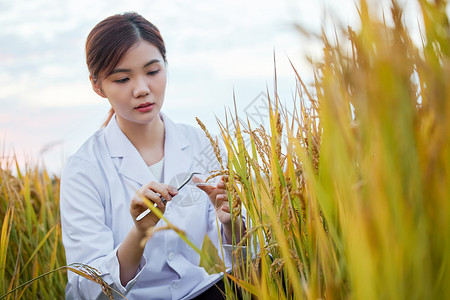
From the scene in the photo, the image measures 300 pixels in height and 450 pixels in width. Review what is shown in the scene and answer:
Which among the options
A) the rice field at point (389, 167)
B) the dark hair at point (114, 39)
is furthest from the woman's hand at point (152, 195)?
the dark hair at point (114, 39)

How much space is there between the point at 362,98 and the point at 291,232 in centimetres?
49

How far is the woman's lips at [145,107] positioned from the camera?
2213 mm

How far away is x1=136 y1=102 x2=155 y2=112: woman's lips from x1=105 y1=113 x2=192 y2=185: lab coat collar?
1.10 feet

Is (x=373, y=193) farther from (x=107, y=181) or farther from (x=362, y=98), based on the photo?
(x=107, y=181)

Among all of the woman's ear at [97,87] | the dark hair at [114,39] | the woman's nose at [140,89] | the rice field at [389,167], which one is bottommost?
the rice field at [389,167]

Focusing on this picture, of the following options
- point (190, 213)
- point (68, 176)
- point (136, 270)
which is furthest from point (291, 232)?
point (68, 176)

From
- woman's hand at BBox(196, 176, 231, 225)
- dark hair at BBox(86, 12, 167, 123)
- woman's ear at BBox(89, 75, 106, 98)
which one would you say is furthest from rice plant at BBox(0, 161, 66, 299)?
woman's hand at BBox(196, 176, 231, 225)

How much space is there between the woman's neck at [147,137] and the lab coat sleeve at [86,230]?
307 millimetres

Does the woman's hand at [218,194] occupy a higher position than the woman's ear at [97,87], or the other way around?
the woman's ear at [97,87]

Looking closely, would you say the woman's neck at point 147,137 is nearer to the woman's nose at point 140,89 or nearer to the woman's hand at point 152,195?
the woman's nose at point 140,89

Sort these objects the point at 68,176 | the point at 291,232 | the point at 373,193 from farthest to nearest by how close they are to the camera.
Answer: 1. the point at 68,176
2. the point at 291,232
3. the point at 373,193

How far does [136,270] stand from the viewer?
2.05 meters

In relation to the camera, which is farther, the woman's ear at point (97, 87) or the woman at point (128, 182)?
the woman's ear at point (97, 87)

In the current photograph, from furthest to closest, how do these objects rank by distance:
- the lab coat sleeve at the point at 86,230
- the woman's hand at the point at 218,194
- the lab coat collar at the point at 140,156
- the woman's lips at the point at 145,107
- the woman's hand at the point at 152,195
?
the lab coat collar at the point at 140,156 → the woman's lips at the point at 145,107 → the lab coat sleeve at the point at 86,230 → the woman's hand at the point at 218,194 → the woman's hand at the point at 152,195
